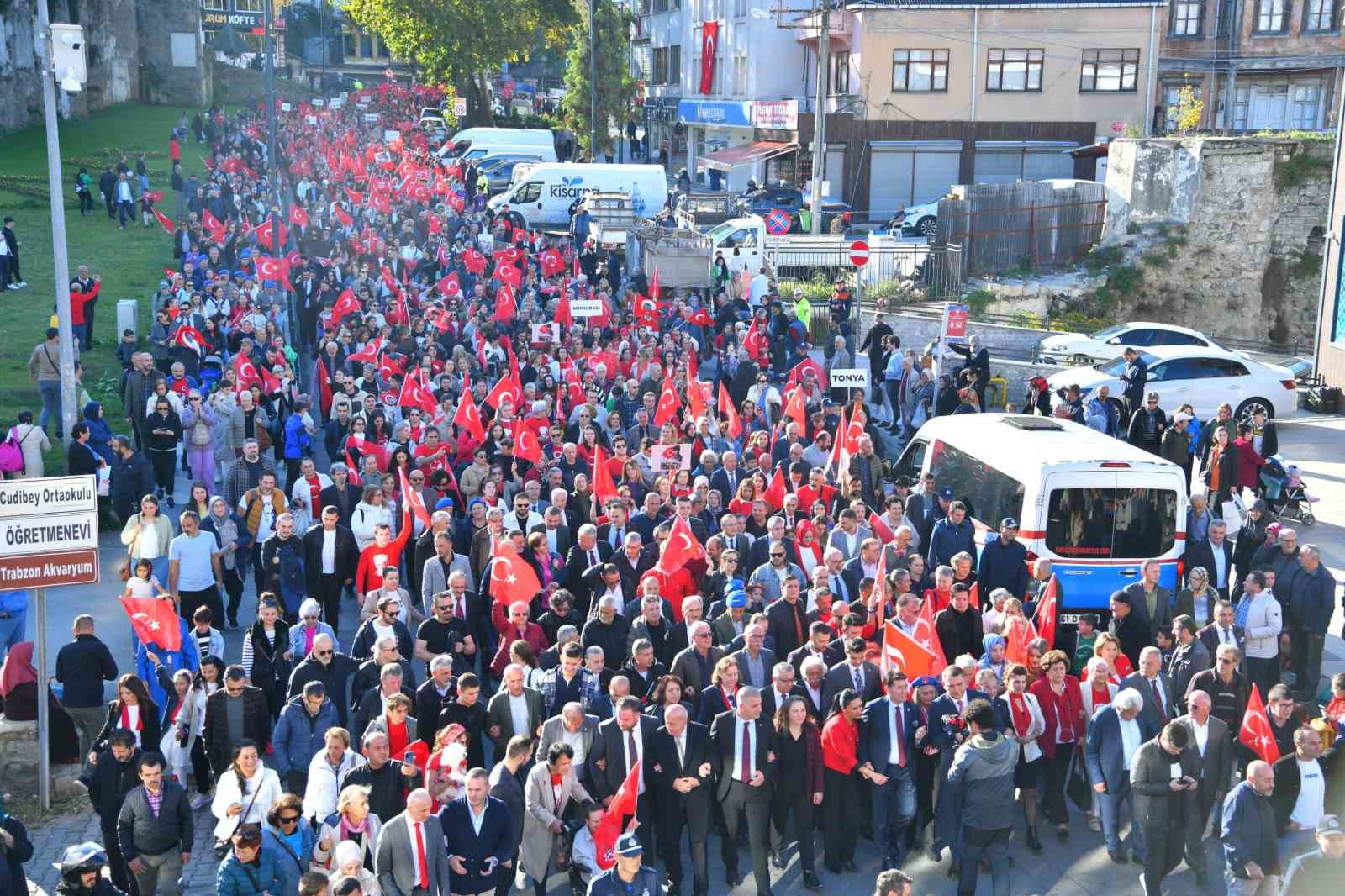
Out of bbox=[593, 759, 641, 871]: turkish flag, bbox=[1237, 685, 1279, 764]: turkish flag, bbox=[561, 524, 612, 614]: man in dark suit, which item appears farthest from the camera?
bbox=[561, 524, 612, 614]: man in dark suit

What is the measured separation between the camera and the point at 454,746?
8.83m

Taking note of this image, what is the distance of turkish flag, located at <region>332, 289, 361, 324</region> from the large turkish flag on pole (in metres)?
42.0

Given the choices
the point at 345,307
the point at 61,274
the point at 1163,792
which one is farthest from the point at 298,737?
the point at 345,307

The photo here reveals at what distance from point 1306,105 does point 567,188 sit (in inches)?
1080

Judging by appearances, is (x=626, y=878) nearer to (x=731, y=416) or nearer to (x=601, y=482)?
(x=601, y=482)

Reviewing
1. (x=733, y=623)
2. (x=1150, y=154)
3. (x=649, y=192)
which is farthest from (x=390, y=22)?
(x=733, y=623)

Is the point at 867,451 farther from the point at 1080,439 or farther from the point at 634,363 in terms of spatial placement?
the point at 634,363

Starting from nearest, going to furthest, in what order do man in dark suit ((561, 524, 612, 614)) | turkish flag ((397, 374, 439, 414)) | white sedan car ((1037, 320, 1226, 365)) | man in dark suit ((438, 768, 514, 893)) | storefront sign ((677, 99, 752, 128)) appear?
man in dark suit ((438, 768, 514, 893)) → man in dark suit ((561, 524, 612, 614)) → turkish flag ((397, 374, 439, 414)) → white sedan car ((1037, 320, 1226, 365)) → storefront sign ((677, 99, 752, 128))

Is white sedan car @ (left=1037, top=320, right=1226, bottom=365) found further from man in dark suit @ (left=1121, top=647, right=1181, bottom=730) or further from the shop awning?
the shop awning

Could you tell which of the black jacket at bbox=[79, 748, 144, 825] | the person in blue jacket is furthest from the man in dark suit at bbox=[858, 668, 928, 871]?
the black jacket at bbox=[79, 748, 144, 825]

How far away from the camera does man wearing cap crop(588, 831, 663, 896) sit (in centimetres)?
778

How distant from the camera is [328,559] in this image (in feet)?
43.4

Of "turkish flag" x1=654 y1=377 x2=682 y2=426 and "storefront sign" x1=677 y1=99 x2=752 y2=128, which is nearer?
"turkish flag" x1=654 y1=377 x2=682 y2=426

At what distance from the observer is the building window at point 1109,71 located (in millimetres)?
48344
